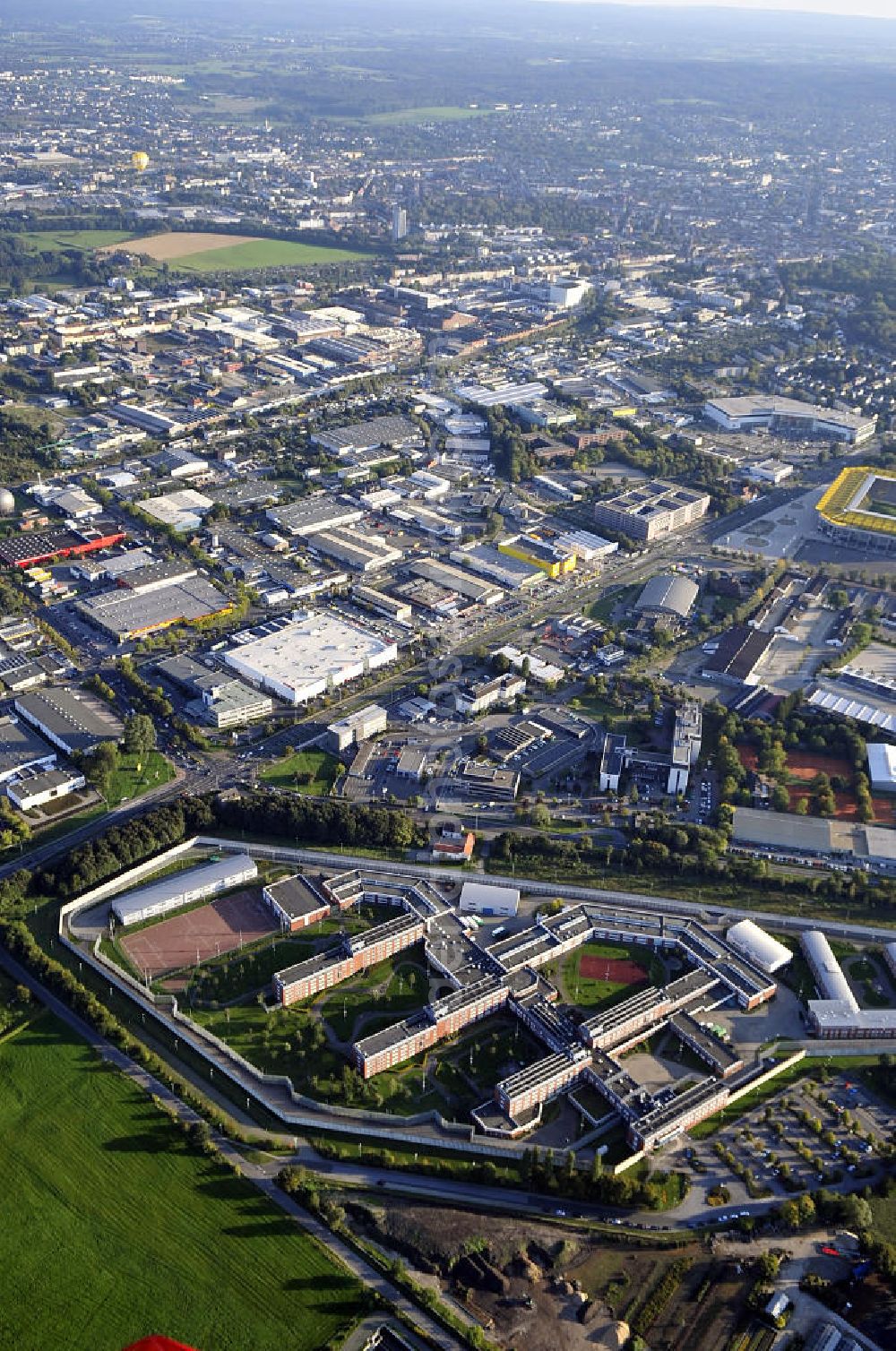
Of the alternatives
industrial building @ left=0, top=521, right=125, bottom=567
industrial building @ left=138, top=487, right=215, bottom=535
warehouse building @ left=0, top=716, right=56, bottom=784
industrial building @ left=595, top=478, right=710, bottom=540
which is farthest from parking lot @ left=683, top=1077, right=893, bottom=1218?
industrial building @ left=0, top=521, right=125, bottom=567

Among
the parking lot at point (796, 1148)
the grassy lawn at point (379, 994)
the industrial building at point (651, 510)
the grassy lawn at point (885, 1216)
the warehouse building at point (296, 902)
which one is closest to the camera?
the grassy lawn at point (885, 1216)

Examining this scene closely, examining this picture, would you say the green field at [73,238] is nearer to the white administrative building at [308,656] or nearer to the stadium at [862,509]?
the white administrative building at [308,656]

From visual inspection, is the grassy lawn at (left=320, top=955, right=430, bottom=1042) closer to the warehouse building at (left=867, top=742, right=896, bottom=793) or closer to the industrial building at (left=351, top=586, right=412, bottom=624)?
the warehouse building at (left=867, top=742, right=896, bottom=793)

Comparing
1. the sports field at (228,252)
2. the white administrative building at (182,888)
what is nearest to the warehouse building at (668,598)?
the white administrative building at (182,888)

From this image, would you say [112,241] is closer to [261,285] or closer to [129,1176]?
[261,285]

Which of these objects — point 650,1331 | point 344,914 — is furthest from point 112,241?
point 650,1331

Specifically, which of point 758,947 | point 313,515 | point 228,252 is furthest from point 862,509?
point 228,252
